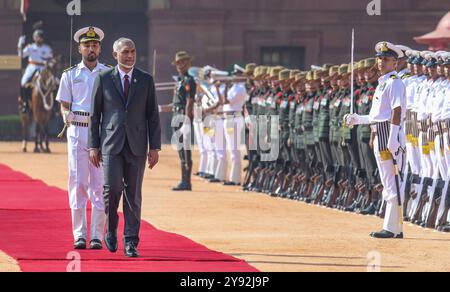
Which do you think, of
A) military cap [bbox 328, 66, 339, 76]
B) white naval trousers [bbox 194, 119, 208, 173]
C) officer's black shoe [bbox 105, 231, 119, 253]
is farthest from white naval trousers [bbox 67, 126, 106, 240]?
white naval trousers [bbox 194, 119, 208, 173]

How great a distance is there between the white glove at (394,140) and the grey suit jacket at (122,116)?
137 inches

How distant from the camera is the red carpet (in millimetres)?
14297

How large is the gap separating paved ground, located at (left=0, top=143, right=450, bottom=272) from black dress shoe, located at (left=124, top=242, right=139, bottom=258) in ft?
3.44

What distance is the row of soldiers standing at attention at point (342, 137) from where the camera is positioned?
19.7 m

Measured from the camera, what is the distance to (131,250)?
1512 centimetres

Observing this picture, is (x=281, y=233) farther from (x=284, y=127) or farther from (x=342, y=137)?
(x=284, y=127)

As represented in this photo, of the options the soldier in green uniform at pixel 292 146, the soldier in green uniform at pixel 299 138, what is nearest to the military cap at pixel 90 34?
the soldier in green uniform at pixel 299 138

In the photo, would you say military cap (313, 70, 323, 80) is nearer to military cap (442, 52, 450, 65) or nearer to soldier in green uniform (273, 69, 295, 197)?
soldier in green uniform (273, 69, 295, 197)

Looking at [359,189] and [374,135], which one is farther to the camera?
[359,189]

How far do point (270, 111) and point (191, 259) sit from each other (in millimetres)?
10839

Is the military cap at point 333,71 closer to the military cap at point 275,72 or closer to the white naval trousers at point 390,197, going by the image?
the military cap at point 275,72

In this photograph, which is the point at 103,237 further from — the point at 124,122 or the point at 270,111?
the point at 270,111

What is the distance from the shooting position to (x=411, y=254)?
635 inches

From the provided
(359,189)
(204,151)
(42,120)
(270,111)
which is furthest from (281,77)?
(42,120)
